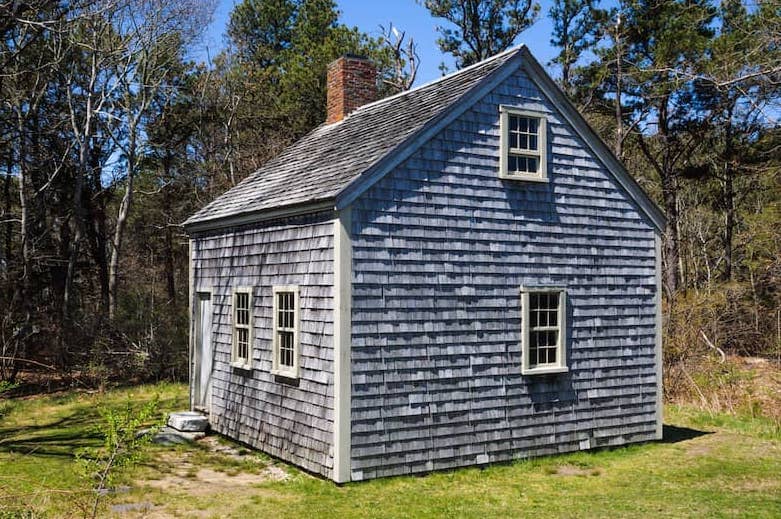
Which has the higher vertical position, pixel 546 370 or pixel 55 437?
pixel 546 370

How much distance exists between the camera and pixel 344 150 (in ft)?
41.9

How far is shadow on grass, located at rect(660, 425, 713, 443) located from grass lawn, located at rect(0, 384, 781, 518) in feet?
0.33

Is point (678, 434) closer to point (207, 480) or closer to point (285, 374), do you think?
point (285, 374)

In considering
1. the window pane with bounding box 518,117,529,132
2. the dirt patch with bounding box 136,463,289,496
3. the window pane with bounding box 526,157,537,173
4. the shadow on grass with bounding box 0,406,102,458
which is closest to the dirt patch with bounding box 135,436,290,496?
the dirt patch with bounding box 136,463,289,496

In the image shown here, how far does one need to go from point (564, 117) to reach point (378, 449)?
6110 millimetres

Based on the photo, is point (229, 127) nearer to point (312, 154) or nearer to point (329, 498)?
point (312, 154)

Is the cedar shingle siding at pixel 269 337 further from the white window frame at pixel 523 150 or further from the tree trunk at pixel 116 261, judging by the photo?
the tree trunk at pixel 116 261

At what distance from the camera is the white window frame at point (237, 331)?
41.2 feet

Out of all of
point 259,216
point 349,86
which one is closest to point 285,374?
point 259,216

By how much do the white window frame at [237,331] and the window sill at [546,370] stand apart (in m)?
Answer: 4.45

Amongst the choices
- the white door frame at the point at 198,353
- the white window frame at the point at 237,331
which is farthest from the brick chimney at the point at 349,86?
the white window frame at the point at 237,331

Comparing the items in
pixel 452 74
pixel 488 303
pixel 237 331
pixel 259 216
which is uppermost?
pixel 452 74

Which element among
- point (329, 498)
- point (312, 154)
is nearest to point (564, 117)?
point (312, 154)

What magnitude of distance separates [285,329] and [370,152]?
294 cm
